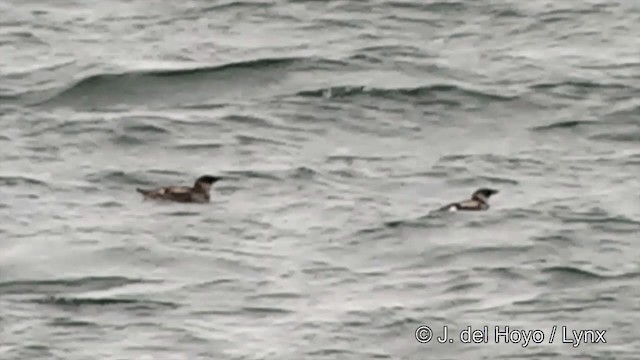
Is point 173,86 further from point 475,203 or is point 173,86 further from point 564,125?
point 475,203

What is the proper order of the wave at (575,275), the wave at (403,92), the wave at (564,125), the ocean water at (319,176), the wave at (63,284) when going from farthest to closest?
the wave at (403,92)
the wave at (564,125)
the wave at (575,275)
the wave at (63,284)
the ocean water at (319,176)

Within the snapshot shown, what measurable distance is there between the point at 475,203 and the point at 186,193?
82.4 inches

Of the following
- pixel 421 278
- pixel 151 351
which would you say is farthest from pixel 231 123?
pixel 151 351

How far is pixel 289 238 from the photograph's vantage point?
1816 cm

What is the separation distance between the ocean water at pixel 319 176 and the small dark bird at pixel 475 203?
0.25 ft

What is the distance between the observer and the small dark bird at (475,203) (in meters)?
18.8

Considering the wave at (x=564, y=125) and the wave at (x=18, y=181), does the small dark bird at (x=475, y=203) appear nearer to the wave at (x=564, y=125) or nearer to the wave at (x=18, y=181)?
the wave at (x=564, y=125)

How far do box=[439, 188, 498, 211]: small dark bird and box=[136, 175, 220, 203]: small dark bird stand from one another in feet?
5.67

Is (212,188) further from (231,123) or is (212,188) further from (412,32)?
(412,32)

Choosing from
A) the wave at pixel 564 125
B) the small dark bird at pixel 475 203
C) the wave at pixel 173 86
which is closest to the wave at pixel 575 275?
the small dark bird at pixel 475 203

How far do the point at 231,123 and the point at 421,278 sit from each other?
419 cm

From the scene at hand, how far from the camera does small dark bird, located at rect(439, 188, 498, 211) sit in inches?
742

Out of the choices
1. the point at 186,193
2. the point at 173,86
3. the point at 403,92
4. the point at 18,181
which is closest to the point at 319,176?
the point at 186,193

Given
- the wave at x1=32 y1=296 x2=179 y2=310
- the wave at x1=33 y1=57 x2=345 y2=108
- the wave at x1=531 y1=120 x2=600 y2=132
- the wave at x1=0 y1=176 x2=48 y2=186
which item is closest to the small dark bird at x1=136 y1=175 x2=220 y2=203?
the wave at x1=0 y1=176 x2=48 y2=186
